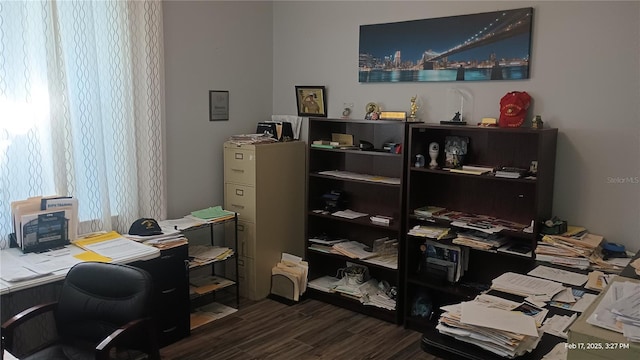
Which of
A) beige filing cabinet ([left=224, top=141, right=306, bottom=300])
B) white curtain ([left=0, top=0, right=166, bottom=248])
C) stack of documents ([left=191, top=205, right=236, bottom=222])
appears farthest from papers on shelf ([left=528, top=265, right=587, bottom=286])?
white curtain ([left=0, top=0, right=166, bottom=248])

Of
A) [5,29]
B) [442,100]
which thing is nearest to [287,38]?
[442,100]

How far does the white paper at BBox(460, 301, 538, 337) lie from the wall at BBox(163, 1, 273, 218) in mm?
2676

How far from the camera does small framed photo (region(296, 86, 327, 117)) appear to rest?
433 centimetres

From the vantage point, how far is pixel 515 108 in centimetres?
326

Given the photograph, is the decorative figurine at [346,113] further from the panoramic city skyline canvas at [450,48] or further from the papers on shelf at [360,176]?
the papers on shelf at [360,176]

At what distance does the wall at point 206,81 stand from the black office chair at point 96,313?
4.97 ft

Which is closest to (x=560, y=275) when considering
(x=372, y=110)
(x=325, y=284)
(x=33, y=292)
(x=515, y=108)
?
(x=515, y=108)

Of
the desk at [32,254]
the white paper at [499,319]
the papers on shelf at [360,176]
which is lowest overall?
the desk at [32,254]

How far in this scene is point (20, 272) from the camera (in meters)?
2.62

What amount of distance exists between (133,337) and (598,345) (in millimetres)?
1879

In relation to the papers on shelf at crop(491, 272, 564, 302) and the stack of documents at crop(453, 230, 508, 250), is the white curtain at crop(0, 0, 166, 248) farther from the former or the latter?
the papers on shelf at crop(491, 272, 564, 302)

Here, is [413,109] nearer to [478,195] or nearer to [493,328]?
[478,195]

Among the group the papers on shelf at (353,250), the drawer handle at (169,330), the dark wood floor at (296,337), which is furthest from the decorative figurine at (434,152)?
the drawer handle at (169,330)

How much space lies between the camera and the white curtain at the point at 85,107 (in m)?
2.98
